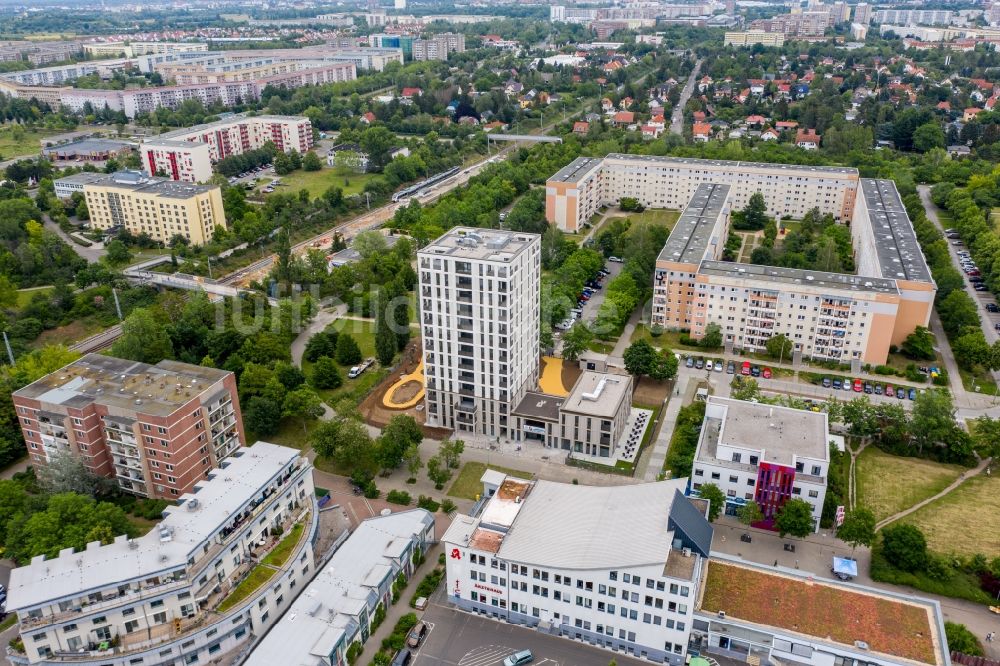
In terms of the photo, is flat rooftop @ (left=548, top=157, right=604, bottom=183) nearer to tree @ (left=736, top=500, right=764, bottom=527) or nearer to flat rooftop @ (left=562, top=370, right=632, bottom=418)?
flat rooftop @ (left=562, top=370, right=632, bottom=418)

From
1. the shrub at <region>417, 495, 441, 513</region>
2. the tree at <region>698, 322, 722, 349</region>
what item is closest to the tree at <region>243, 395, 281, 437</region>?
the shrub at <region>417, 495, 441, 513</region>

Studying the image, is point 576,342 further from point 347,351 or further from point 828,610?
point 828,610

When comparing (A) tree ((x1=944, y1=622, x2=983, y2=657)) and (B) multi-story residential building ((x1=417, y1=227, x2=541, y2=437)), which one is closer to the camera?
(A) tree ((x1=944, y1=622, x2=983, y2=657))

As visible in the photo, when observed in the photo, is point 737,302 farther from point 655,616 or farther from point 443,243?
point 655,616

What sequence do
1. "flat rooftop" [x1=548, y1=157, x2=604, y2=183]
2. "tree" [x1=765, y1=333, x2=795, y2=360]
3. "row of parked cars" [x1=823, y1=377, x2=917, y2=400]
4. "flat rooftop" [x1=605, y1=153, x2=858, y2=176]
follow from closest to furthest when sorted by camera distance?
1. "row of parked cars" [x1=823, y1=377, x2=917, y2=400]
2. "tree" [x1=765, y1=333, x2=795, y2=360]
3. "flat rooftop" [x1=548, y1=157, x2=604, y2=183]
4. "flat rooftop" [x1=605, y1=153, x2=858, y2=176]

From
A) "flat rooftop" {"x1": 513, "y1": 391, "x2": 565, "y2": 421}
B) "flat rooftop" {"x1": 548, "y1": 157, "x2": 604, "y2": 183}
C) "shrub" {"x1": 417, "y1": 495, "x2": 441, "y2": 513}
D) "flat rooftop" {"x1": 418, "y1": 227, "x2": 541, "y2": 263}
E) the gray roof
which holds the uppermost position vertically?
"flat rooftop" {"x1": 418, "y1": 227, "x2": 541, "y2": 263}
